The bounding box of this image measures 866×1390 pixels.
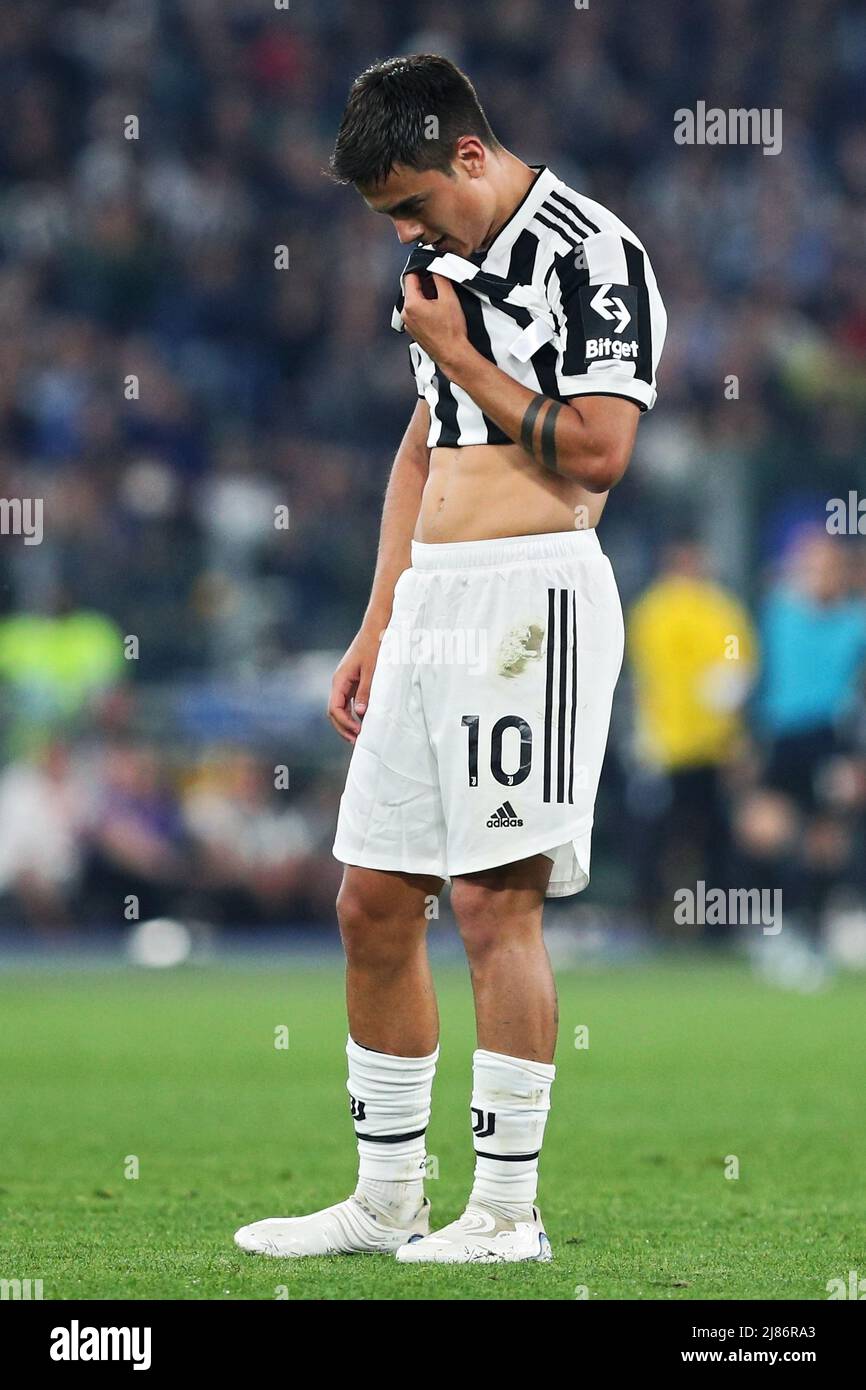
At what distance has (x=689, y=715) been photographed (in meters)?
11.5

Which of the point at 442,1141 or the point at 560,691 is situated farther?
the point at 442,1141

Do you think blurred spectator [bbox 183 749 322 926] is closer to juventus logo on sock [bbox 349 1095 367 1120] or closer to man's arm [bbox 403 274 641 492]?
juventus logo on sock [bbox 349 1095 367 1120]

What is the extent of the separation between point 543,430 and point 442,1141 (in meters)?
2.39

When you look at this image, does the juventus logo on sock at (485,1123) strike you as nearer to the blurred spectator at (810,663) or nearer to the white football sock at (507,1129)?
the white football sock at (507,1129)

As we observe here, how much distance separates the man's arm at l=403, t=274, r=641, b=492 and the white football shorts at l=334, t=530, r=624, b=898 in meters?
0.19

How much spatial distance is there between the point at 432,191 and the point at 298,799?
825cm

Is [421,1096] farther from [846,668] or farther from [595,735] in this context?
[846,668]

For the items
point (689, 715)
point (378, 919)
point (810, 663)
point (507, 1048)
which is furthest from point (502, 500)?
point (689, 715)

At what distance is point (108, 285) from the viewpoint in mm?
15148

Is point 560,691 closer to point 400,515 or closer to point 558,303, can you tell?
point 400,515

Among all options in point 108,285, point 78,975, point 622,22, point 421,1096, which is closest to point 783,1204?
point 421,1096

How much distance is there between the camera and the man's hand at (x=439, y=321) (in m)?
3.85

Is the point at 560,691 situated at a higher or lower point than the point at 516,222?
lower

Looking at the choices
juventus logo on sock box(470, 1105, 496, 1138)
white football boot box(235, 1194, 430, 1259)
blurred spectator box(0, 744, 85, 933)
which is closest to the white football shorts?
juventus logo on sock box(470, 1105, 496, 1138)
